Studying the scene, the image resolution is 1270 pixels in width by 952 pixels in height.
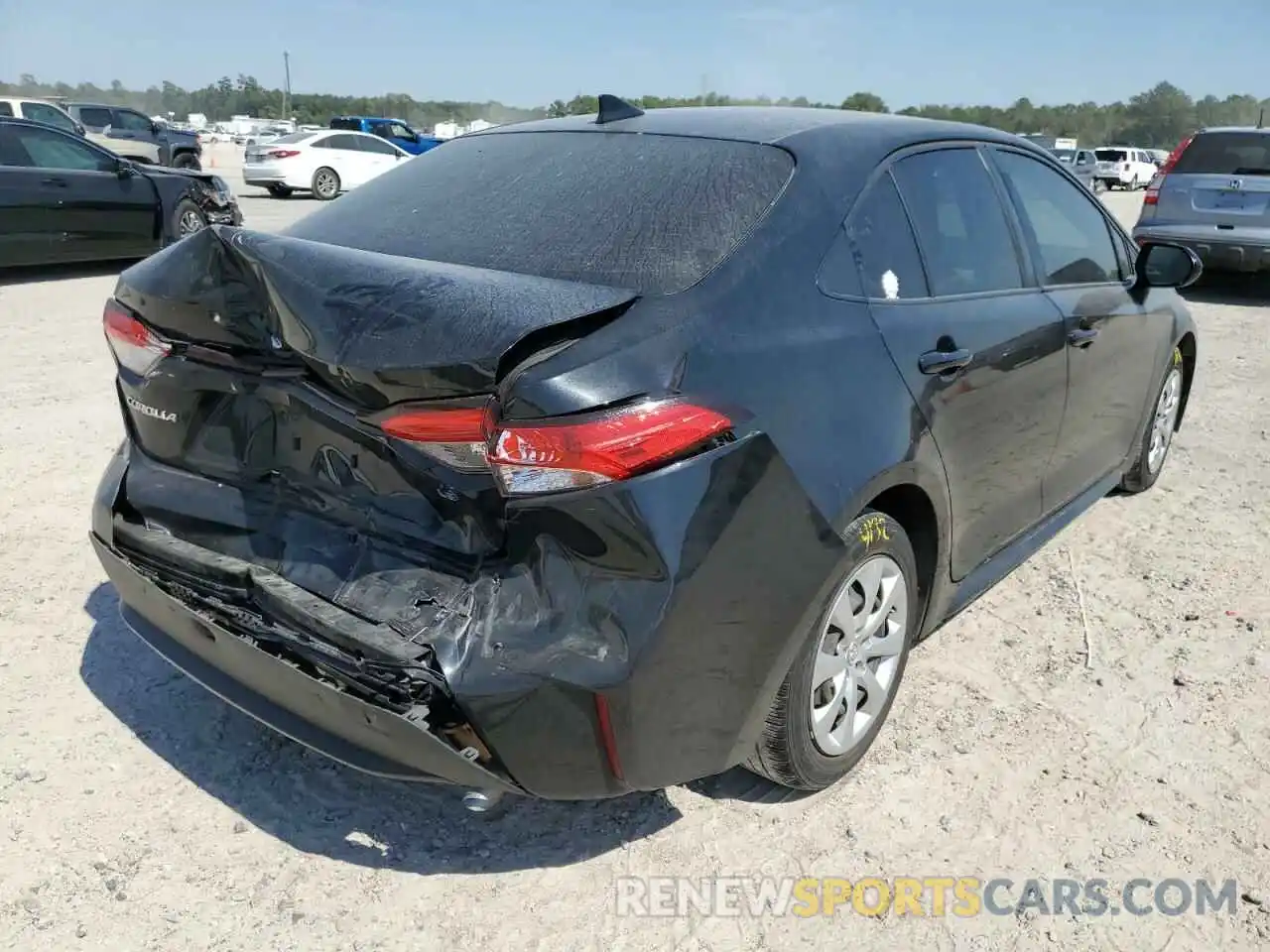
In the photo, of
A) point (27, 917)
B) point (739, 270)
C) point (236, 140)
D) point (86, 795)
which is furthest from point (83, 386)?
point (236, 140)

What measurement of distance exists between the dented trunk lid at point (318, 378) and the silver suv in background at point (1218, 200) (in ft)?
32.5

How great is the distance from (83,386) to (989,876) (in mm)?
5782

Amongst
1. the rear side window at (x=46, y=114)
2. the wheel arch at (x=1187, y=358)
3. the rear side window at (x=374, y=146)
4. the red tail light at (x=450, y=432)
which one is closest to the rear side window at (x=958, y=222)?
the red tail light at (x=450, y=432)

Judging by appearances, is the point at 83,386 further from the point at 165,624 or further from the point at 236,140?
the point at 236,140

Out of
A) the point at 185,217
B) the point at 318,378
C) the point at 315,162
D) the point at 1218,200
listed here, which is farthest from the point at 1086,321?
the point at 315,162

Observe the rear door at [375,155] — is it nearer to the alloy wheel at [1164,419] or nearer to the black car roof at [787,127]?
the alloy wheel at [1164,419]

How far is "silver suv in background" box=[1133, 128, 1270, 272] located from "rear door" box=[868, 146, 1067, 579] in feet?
26.3

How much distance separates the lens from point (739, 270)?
2316mm

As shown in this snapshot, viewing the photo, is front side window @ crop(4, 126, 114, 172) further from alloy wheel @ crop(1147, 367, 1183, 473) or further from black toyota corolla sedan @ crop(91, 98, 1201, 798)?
alloy wheel @ crop(1147, 367, 1183, 473)

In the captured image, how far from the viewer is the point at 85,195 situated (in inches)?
409

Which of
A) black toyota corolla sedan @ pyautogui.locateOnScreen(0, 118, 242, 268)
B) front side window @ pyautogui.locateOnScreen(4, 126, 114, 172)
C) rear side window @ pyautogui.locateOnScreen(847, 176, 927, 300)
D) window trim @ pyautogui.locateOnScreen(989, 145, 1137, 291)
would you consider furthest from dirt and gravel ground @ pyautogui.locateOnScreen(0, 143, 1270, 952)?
front side window @ pyautogui.locateOnScreen(4, 126, 114, 172)

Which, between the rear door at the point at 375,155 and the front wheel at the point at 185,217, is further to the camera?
the rear door at the point at 375,155

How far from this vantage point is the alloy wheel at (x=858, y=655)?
2.55m

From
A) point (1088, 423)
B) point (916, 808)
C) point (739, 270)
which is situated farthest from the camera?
point (1088, 423)
